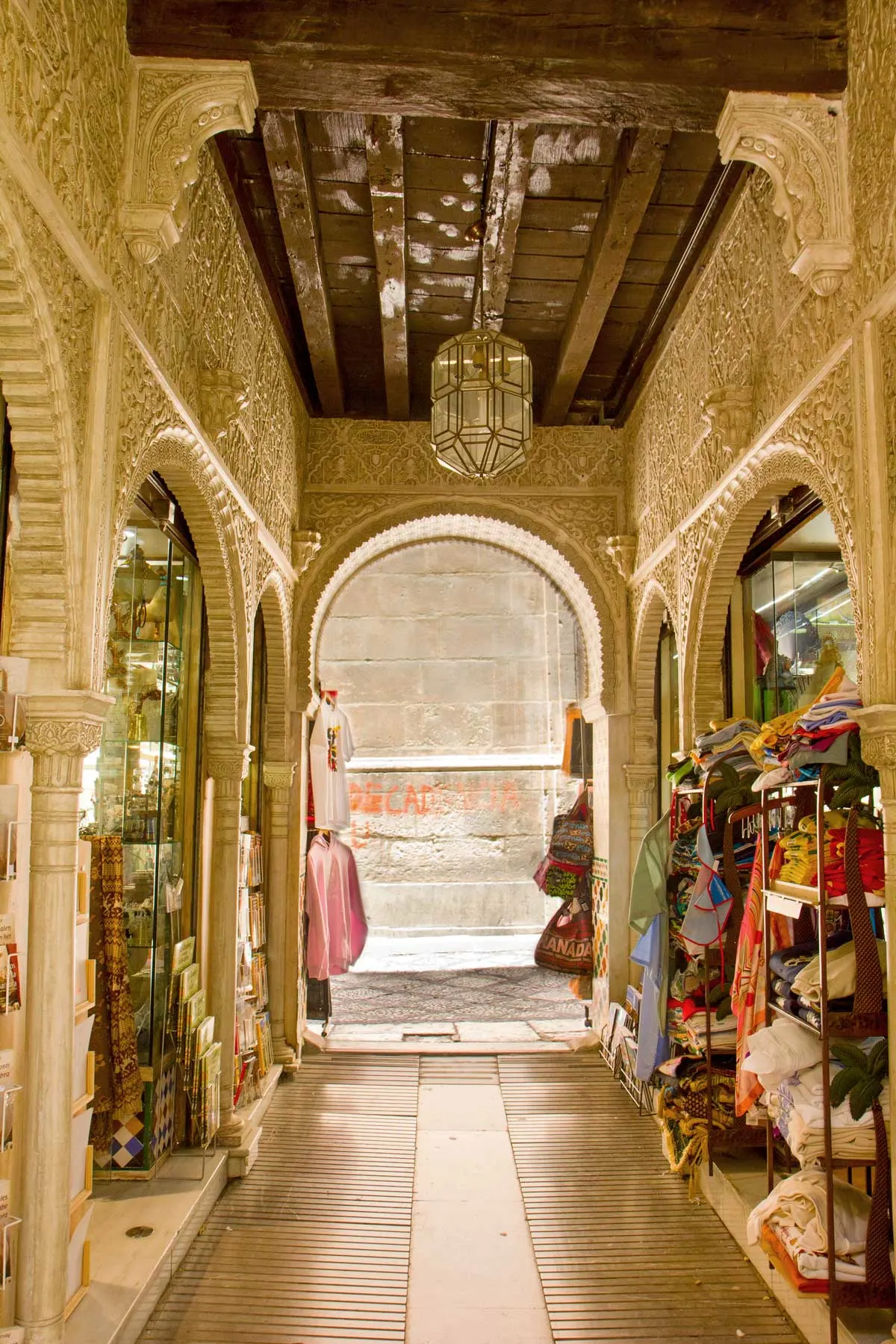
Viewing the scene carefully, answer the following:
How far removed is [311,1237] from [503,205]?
450 centimetres

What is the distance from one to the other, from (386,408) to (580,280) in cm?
212

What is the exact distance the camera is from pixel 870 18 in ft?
10.1

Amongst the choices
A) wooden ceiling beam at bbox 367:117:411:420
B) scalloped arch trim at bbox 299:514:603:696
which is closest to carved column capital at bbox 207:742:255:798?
scalloped arch trim at bbox 299:514:603:696

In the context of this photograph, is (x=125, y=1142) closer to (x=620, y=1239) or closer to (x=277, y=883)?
(x=620, y=1239)

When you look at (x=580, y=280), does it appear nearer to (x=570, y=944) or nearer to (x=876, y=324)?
(x=876, y=324)

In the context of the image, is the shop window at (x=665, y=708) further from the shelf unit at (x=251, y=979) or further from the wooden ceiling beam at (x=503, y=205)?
the shelf unit at (x=251, y=979)

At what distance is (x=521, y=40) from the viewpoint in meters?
3.21

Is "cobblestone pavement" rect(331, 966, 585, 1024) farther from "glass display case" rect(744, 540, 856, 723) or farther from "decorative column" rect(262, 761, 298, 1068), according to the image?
"glass display case" rect(744, 540, 856, 723)

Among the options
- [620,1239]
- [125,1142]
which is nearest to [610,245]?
[620,1239]

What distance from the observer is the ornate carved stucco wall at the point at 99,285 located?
244cm

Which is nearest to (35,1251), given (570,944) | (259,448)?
(259,448)

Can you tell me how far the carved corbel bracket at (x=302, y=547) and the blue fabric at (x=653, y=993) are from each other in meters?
3.27

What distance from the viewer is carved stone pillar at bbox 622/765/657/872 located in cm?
675

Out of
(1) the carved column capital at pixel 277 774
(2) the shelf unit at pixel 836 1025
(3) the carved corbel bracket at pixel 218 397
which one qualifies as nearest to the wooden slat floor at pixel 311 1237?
(2) the shelf unit at pixel 836 1025
